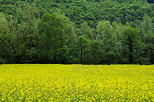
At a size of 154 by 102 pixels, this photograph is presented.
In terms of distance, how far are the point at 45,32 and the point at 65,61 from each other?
8013 millimetres

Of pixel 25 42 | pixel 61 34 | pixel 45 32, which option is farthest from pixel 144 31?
pixel 25 42

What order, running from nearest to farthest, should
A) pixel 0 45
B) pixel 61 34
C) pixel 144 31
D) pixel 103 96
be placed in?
pixel 103 96
pixel 0 45
pixel 61 34
pixel 144 31

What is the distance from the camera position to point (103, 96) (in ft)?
38.9

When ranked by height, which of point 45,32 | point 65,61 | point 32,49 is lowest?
point 65,61

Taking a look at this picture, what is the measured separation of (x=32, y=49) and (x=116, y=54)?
20826 mm

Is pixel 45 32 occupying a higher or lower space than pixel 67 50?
higher

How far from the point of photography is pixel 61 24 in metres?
51.2

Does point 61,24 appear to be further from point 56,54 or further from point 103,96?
point 103,96

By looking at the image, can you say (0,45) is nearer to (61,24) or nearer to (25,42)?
(25,42)

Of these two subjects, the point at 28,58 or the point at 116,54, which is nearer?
the point at 28,58

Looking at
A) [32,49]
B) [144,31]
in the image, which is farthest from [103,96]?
[144,31]

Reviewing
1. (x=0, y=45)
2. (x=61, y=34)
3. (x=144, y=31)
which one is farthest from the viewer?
(x=144, y=31)

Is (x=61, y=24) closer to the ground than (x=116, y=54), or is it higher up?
higher up

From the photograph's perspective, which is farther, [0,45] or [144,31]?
[144,31]
